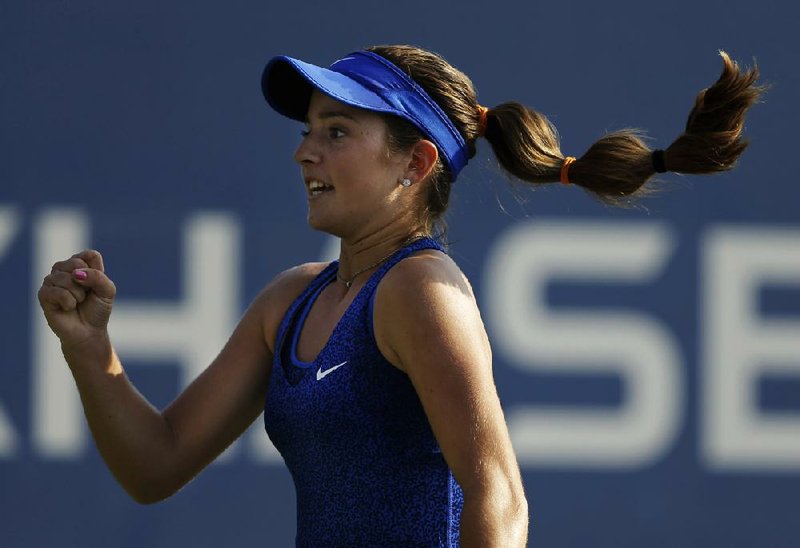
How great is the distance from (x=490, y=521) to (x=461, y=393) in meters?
0.17

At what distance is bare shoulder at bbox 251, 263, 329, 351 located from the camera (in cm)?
204

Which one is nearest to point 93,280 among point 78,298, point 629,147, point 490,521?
point 78,298

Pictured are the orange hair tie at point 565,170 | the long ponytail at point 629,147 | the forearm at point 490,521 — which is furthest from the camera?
the orange hair tie at point 565,170

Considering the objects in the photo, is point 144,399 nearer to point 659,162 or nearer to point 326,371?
point 326,371

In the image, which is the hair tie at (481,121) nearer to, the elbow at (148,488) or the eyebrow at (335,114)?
the eyebrow at (335,114)

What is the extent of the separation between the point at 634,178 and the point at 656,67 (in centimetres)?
178

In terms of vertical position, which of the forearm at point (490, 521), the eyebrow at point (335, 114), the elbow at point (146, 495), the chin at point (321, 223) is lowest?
the elbow at point (146, 495)

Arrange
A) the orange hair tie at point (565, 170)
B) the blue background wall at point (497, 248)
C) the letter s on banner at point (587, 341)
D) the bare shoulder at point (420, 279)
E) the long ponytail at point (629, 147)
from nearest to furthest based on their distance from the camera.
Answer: the bare shoulder at point (420, 279)
the long ponytail at point (629, 147)
the orange hair tie at point (565, 170)
the blue background wall at point (497, 248)
the letter s on banner at point (587, 341)

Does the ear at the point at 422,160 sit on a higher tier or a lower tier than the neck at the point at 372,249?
higher

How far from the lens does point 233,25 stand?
11.5ft

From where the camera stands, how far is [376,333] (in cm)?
178

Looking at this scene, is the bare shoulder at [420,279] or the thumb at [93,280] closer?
the bare shoulder at [420,279]

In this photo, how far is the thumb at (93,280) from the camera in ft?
6.29

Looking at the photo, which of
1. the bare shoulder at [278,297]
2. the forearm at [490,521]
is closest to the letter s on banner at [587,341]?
the bare shoulder at [278,297]
